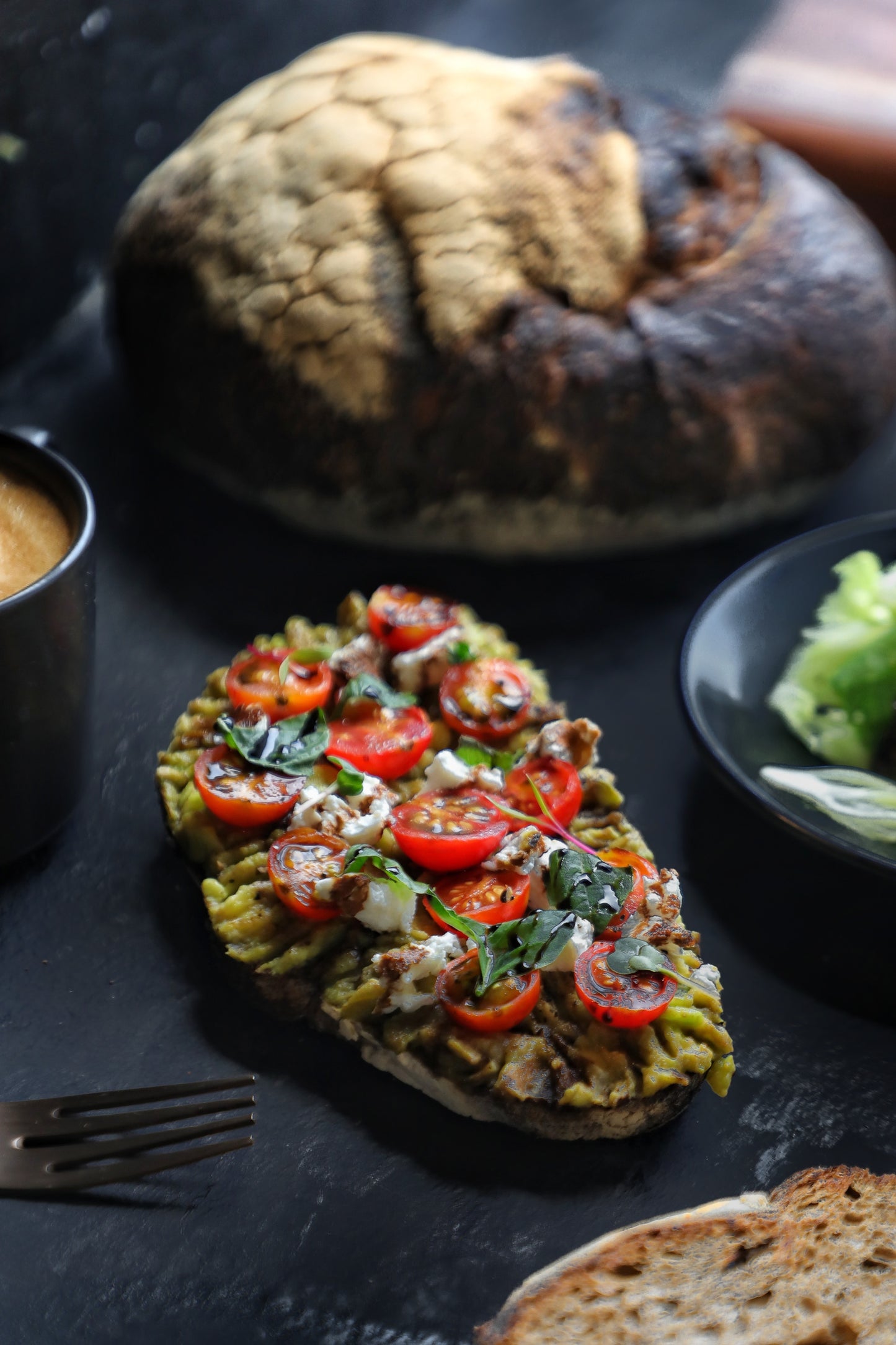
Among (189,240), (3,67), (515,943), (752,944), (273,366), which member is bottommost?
(752,944)

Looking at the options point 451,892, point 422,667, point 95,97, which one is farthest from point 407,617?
point 95,97

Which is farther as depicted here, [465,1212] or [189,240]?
[189,240]

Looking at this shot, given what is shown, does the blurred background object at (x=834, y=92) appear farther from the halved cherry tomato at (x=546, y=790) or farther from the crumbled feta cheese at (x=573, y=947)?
the crumbled feta cheese at (x=573, y=947)

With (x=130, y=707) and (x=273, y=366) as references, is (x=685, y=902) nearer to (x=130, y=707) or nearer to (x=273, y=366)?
(x=130, y=707)

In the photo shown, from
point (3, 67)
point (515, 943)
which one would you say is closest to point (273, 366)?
point (3, 67)

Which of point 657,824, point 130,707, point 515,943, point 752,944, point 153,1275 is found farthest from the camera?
point 130,707

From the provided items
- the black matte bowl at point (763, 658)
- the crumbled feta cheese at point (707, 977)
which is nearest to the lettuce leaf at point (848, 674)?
the black matte bowl at point (763, 658)
